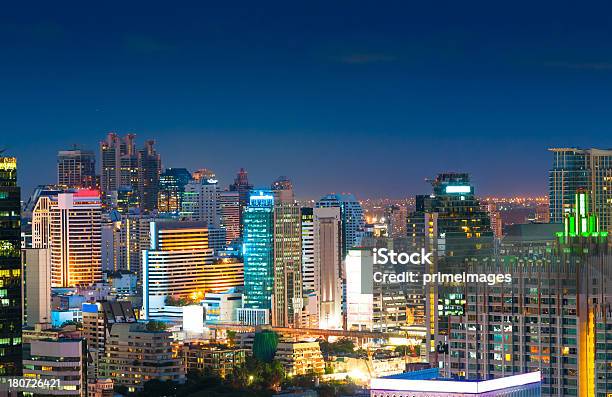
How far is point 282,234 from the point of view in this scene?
36.9m

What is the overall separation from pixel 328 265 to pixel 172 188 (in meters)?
12.6

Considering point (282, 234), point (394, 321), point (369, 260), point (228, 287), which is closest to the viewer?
point (394, 321)

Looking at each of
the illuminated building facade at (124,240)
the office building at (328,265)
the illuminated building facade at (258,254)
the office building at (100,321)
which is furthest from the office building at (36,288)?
the illuminated building facade at (124,240)

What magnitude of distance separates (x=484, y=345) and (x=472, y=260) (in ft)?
9.86

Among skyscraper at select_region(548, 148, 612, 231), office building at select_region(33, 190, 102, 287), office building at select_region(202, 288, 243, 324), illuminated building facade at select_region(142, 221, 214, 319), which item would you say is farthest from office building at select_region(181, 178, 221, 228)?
skyscraper at select_region(548, 148, 612, 231)

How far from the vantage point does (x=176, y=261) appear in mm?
40562

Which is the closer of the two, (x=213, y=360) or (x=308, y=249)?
(x=213, y=360)

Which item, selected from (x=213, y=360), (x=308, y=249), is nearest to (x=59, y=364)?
(x=213, y=360)

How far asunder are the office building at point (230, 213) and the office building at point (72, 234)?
3.38 metres

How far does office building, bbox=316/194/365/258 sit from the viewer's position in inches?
1423

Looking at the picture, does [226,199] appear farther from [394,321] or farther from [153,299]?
[394,321]

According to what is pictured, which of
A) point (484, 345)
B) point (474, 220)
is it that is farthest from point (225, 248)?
point (484, 345)

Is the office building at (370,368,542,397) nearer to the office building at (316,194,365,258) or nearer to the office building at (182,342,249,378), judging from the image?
the office building at (182,342,249,378)

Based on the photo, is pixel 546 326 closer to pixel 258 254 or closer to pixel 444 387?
pixel 444 387
